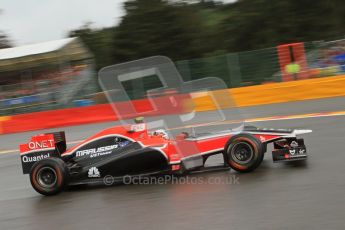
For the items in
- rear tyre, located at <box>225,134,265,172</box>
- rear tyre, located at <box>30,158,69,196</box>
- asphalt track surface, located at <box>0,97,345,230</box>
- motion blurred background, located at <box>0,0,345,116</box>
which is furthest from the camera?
motion blurred background, located at <box>0,0,345,116</box>

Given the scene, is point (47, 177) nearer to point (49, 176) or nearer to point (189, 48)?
point (49, 176)

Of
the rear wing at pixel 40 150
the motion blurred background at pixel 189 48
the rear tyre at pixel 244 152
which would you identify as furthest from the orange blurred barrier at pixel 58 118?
the rear tyre at pixel 244 152

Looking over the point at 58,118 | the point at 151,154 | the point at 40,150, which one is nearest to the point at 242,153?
the point at 151,154

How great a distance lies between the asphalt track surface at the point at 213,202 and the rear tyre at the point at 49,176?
0.13 metres

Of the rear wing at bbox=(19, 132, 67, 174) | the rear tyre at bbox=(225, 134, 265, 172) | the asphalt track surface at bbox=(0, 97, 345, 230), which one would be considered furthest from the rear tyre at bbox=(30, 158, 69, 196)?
the rear tyre at bbox=(225, 134, 265, 172)

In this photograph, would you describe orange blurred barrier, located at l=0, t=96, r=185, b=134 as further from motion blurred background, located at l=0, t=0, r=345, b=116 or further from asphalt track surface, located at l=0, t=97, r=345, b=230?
asphalt track surface, located at l=0, t=97, r=345, b=230

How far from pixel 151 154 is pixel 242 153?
115 centimetres

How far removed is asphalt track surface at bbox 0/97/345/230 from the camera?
4.76 metres

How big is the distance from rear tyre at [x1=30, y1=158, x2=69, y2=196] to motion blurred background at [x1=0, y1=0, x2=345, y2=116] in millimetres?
3516

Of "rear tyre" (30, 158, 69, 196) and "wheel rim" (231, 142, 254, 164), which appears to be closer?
"wheel rim" (231, 142, 254, 164)

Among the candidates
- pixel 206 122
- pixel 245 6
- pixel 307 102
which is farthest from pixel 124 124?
pixel 245 6

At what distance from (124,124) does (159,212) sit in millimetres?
1617

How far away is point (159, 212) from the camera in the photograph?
536 cm

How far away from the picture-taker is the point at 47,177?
6758 mm
